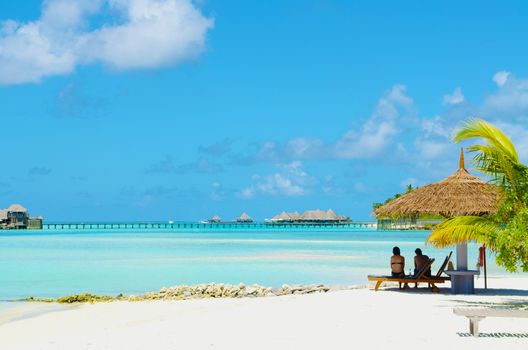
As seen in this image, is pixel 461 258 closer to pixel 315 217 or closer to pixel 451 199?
pixel 451 199

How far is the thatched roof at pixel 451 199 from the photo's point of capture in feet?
39.7

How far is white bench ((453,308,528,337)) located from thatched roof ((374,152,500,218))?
4146 millimetres

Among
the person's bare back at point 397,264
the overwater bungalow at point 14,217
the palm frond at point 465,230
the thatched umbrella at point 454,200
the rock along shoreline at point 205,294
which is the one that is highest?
the overwater bungalow at point 14,217

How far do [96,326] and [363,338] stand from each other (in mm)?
4371

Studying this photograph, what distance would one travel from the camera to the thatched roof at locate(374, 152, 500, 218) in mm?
12094

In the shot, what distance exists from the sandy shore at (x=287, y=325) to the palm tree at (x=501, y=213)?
980 millimetres

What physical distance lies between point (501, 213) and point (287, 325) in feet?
12.2

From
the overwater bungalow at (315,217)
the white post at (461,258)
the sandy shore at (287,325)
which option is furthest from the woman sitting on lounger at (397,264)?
the overwater bungalow at (315,217)

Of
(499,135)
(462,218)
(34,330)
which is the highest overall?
(499,135)

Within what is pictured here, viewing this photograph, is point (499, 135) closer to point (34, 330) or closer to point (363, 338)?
point (363, 338)

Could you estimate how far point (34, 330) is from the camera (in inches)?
421

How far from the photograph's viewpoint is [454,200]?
40.4 feet

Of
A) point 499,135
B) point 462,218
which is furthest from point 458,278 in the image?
point 499,135

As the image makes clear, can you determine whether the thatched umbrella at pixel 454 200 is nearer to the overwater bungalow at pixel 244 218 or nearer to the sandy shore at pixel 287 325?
the sandy shore at pixel 287 325
